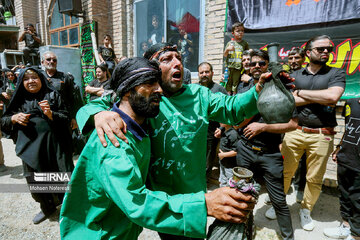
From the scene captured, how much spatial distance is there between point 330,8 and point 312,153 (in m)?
2.79

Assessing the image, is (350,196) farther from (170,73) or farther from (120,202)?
(120,202)

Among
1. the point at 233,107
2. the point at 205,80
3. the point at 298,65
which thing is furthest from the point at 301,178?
the point at 233,107

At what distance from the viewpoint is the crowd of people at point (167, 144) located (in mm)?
979

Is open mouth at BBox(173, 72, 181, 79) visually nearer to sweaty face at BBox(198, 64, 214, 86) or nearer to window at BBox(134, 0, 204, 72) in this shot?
sweaty face at BBox(198, 64, 214, 86)

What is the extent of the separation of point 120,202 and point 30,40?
10.5 m

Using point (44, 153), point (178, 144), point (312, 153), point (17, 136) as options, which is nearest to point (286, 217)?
point (312, 153)

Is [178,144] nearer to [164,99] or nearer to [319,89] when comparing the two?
[164,99]

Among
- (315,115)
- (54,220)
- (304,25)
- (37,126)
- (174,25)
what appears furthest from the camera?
(174,25)

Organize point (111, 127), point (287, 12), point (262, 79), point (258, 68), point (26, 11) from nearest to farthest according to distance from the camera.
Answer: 1. point (111, 127)
2. point (262, 79)
3. point (258, 68)
4. point (287, 12)
5. point (26, 11)

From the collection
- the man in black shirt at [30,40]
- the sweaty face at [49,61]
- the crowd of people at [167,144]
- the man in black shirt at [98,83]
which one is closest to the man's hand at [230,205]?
the crowd of people at [167,144]

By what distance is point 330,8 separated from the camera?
379 cm

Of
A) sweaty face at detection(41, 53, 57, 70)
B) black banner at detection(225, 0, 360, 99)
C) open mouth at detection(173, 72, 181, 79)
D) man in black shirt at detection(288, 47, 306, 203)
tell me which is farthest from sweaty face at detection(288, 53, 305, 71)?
sweaty face at detection(41, 53, 57, 70)

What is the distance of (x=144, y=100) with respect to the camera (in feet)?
4.58

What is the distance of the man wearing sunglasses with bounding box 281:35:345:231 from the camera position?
269 centimetres
